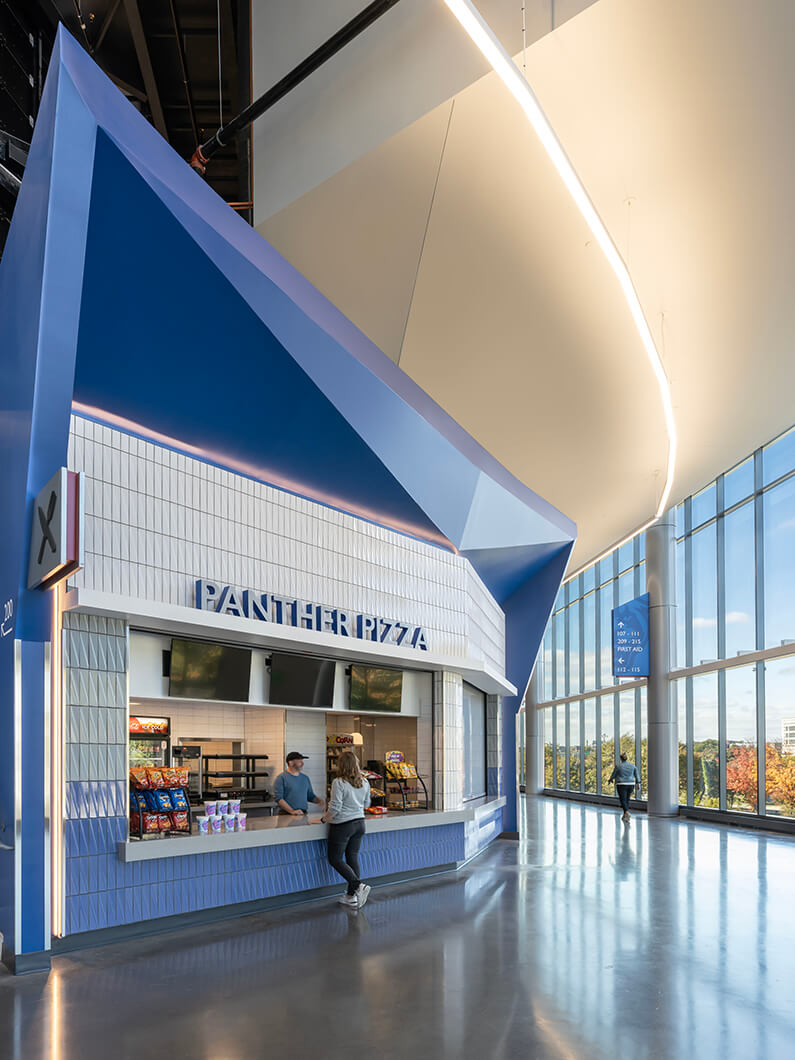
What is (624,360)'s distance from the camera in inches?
424

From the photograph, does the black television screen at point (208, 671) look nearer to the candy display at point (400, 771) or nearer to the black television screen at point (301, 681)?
the black television screen at point (301, 681)

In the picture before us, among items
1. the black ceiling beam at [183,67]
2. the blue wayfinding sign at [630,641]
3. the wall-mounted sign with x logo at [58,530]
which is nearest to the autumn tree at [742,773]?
the blue wayfinding sign at [630,641]

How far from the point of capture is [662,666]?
65.1ft

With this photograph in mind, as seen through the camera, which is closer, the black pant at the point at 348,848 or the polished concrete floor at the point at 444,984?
the polished concrete floor at the point at 444,984

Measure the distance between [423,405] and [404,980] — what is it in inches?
196

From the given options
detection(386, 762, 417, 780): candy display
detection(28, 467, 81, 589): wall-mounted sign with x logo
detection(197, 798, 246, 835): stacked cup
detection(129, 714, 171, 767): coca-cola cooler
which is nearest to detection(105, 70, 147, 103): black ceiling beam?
detection(129, 714, 171, 767): coca-cola cooler

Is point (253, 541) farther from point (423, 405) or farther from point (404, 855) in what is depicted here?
point (404, 855)

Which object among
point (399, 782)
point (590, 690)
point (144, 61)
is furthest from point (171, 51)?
point (590, 690)

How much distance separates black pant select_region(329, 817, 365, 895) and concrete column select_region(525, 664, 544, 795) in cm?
2308

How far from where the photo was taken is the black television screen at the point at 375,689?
943 cm

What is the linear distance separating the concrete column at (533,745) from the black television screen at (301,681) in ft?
73.1

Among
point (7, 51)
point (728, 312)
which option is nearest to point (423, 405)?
point (728, 312)

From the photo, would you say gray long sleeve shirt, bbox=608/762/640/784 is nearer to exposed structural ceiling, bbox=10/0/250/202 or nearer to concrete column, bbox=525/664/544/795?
exposed structural ceiling, bbox=10/0/250/202

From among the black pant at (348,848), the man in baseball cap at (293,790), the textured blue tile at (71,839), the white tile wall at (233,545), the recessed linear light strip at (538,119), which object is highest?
the recessed linear light strip at (538,119)
